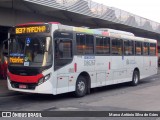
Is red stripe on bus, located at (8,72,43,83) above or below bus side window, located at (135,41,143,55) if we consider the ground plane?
below

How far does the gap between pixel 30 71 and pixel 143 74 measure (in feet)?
35.3

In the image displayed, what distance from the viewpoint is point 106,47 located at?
17188 mm

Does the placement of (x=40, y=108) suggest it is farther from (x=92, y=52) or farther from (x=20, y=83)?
(x=92, y=52)

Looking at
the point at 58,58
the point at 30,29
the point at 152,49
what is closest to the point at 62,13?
the point at 152,49

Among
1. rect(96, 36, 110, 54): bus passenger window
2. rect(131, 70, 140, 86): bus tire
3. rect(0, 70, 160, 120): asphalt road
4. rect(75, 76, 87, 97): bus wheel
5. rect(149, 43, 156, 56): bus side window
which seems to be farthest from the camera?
rect(149, 43, 156, 56): bus side window

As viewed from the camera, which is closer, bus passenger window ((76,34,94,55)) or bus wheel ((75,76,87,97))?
bus wheel ((75,76,87,97))

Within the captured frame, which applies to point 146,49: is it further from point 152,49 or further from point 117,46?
point 117,46

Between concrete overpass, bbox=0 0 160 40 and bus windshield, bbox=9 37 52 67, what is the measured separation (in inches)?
213

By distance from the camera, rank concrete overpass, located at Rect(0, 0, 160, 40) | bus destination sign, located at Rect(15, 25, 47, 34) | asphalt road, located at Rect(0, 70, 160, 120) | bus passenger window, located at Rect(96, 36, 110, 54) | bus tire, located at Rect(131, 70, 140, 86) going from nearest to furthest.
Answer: asphalt road, located at Rect(0, 70, 160, 120), bus destination sign, located at Rect(15, 25, 47, 34), bus passenger window, located at Rect(96, 36, 110, 54), concrete overpass, located at Rect(0, 0, 160, 40), bus tire, located at Rect(131, 70, 140, 86)

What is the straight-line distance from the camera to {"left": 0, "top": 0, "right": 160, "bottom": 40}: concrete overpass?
20.1 m

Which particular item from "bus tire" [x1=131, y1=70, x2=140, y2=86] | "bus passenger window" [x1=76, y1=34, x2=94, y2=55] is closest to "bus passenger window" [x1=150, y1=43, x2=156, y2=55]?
"bus tire" [x1=131, y1=70, x2=140, y2=86]

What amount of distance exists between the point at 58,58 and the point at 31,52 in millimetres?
Answer: 1066

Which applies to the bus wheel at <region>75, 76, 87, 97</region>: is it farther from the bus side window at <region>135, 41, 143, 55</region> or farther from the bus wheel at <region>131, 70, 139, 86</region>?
the bus side window at <region>135, 41, 143, 55</region>

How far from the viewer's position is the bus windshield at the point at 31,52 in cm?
1325
